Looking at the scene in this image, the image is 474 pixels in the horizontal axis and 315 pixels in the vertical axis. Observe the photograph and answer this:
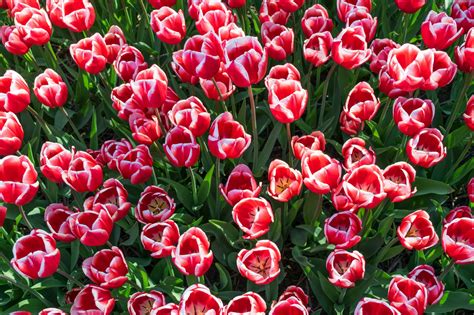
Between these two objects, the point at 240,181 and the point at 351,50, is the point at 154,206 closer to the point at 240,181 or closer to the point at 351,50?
the point at 240,181

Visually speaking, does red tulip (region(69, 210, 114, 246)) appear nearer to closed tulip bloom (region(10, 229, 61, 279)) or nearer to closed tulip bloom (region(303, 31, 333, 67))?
closed tulip bloom (region(10, 229, 61, 279))

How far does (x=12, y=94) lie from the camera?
1.98 meters

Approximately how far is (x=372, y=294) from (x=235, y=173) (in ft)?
1.88

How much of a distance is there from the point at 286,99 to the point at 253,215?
13.5 inches

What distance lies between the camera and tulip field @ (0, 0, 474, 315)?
5.37 ft

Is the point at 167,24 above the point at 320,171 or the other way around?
above

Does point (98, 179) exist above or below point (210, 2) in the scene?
below

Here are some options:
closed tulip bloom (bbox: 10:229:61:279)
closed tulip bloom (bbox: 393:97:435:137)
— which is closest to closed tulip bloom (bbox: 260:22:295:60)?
closed tulip bloom (bbox: 393:97:435:137)

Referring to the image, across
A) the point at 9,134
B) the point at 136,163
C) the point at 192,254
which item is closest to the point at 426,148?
the point at 192,254

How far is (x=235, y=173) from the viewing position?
1.82m

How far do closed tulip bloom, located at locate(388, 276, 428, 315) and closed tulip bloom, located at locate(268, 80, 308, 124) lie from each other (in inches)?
21.3

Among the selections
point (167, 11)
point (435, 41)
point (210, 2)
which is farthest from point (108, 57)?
point (435, 41)

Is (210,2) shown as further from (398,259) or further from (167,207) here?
(398,259)

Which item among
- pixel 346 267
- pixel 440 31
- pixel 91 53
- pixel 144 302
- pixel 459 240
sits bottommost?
pixel 144 302
